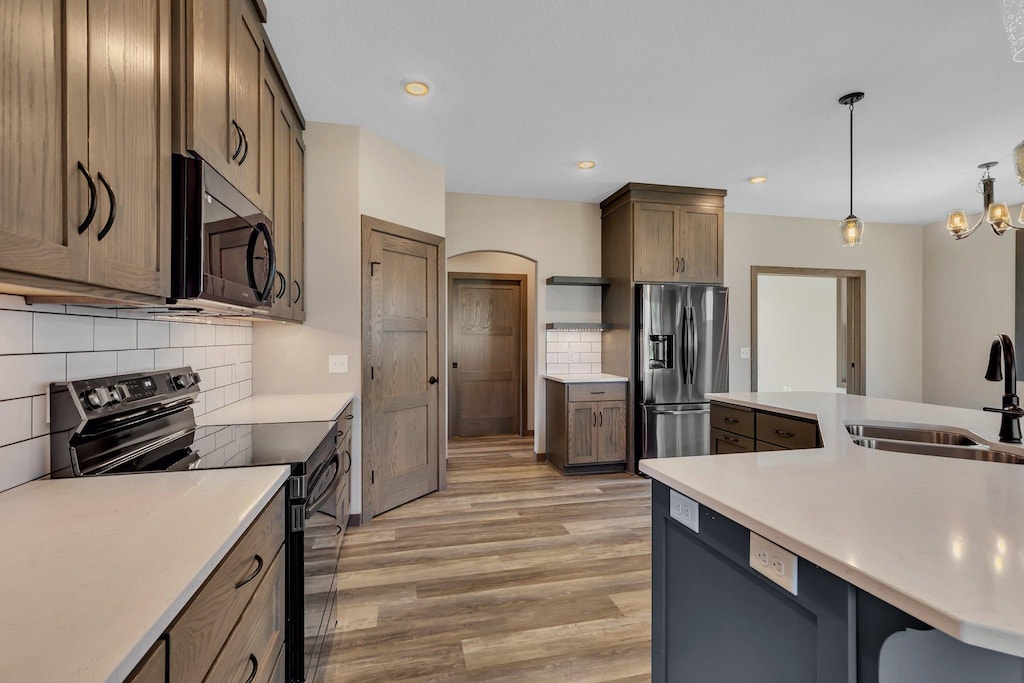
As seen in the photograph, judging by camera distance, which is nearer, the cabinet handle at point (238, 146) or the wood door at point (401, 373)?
the cabinet handle at point (238, 146)

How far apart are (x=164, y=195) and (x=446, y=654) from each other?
Result: 1814 mm

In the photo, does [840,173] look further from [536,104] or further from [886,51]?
[536,104]

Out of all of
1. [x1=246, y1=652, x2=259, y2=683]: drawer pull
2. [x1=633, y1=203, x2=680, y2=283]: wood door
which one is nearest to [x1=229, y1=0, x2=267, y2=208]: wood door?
[x1=246, y1=652, x2=259, y2=683]: drawer pull

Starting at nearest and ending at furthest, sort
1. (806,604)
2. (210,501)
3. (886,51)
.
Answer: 1. (806,604)
2. (210,501)
3. (886,51)

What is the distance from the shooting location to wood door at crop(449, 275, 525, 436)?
6.03 metres

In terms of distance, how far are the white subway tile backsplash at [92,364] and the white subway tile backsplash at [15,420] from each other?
185 mm

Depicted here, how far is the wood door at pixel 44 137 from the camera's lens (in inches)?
28.8

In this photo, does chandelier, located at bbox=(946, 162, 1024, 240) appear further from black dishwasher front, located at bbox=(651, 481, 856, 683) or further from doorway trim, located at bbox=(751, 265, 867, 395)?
black dishwasher front, located at bbox=(651, 481, 856, 683)

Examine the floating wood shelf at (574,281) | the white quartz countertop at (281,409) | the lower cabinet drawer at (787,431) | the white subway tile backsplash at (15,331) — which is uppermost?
the floating wood shelf at (574,281)

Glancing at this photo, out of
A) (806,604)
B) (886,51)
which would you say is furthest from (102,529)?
(886,51)

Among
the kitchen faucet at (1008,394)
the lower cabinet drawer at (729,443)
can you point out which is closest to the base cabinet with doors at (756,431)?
the lower cabinet drawer at (729,443)

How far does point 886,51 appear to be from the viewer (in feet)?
7.50

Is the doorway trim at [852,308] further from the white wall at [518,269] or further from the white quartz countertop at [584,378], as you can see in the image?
the white wall at [518,269]

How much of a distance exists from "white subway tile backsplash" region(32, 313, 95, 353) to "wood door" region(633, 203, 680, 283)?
380 centimetres
